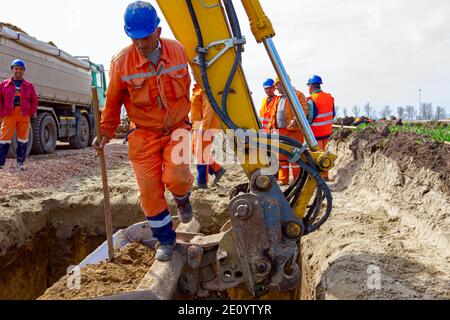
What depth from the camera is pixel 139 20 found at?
125 inches

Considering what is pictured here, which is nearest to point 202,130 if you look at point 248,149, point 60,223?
point 60,223

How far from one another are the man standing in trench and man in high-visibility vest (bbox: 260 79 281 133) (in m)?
4.49

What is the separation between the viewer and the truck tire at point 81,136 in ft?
49.1

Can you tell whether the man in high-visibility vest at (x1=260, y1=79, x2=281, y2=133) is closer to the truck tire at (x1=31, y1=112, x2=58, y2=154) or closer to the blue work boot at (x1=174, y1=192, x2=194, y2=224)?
the blue work boot at (x1=174, y1=192, x2=194, y2=224)

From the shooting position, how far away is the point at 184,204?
3854 millimetres

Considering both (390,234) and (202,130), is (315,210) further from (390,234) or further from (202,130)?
(202,130)

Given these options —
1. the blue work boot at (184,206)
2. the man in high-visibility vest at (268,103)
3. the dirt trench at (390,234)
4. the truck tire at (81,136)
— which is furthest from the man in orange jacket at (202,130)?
the truck tire at (81,136)

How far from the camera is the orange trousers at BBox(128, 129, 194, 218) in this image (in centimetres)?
347

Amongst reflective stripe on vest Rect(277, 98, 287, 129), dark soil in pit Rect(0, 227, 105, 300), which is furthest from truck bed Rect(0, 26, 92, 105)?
reflective stripe on vest Rect(277, 98, 287, 129)

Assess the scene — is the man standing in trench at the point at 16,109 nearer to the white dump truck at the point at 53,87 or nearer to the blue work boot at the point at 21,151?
→ the blue work boot at the point at 21,151

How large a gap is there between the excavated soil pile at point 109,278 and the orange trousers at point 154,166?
0.53 meters

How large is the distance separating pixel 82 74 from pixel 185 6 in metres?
13.0

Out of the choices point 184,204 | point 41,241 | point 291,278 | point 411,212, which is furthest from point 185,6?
point 41,241

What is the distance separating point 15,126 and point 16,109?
13.5 inches
